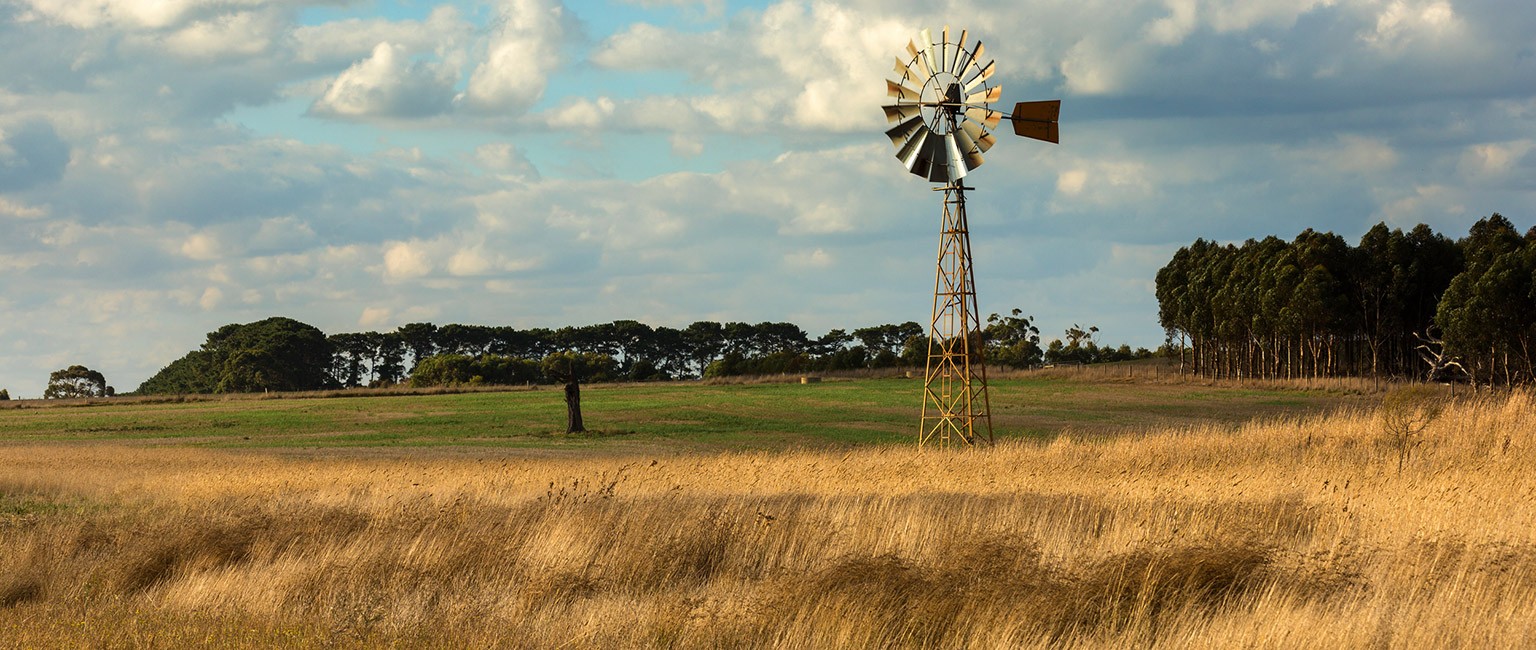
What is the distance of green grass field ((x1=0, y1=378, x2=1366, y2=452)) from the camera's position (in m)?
53.0

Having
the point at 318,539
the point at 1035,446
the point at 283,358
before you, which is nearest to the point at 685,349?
the point at 283,358

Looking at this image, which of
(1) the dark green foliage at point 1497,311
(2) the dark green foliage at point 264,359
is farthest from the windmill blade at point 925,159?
(2) the dark green foliage at point 264,359

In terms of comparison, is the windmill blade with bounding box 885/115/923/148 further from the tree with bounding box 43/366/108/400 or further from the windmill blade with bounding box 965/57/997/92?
A: the tree with bounding box 43/366/108/400

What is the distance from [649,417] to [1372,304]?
54.4 metres

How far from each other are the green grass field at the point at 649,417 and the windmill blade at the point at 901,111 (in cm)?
1181

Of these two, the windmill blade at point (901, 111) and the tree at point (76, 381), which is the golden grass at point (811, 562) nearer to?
the windmill blade at point (901, 111)

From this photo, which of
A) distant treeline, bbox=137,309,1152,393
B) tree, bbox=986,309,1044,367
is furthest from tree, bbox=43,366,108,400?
tree, bbox=986,309,1044,367

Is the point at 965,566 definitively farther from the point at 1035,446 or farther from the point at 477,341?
→ the point at 477,341

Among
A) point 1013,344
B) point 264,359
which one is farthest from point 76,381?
point 1013,344

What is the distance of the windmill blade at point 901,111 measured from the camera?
40094mm

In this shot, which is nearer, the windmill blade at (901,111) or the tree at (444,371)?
the windmill blade at (901,111)

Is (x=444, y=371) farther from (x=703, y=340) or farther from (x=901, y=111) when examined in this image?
(x=901, y=111)

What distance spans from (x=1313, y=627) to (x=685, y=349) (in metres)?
171

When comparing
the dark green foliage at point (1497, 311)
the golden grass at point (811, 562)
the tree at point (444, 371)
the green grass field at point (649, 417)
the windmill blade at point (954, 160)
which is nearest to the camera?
the golden grass at point (811, 562)
